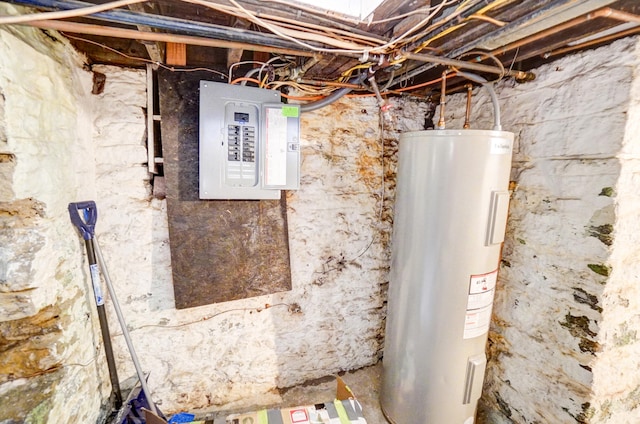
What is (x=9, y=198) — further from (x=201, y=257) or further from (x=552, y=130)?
(x=552, y=130)

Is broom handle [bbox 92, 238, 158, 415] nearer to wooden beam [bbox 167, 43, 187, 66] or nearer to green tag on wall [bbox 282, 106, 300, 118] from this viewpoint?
wooden beam [bbox 167, 43, 187, 66]

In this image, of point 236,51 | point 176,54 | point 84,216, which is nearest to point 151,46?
point 176,54

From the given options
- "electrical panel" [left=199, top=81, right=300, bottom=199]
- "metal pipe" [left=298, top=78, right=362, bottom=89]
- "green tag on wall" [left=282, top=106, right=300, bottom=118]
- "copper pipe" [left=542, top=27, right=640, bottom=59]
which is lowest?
"electrical panel" [left=199, top=81, right=300, bottom=199]

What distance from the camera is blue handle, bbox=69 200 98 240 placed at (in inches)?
45.4

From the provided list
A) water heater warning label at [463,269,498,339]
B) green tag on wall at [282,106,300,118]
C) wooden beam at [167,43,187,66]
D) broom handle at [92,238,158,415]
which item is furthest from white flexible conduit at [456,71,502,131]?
broom handle at [92,238,158,415]

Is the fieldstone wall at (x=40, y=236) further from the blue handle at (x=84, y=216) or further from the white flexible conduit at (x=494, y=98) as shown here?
the white flexible conduit at (x=494, y=98)

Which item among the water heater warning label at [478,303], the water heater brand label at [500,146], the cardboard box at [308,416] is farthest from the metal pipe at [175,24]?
the cardboard box at [308,416]

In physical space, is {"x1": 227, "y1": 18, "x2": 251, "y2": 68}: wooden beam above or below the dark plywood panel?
above

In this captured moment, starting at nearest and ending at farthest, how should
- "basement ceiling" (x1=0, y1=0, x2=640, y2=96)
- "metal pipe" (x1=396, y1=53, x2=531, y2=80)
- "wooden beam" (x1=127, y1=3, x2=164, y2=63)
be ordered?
"basement ceiling" (x1=0, y1=0, x2=640, y2=96)
"wooden beam" (x1=127, y1=3, x2=164, y2=63)
"metal pipe" (x1=396, y1=53, x2=531, y2=80)

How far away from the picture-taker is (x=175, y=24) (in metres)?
0.92

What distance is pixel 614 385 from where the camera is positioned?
1264 millimetres

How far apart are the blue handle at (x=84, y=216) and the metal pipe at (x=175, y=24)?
68 cm

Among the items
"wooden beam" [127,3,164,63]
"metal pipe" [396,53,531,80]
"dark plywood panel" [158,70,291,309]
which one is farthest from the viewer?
"dark plywood panel" [158,70,291,309]

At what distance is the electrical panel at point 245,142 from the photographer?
134cm
